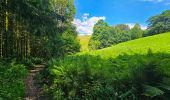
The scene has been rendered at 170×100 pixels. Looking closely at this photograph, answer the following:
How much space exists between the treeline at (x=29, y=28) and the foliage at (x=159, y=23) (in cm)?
6774

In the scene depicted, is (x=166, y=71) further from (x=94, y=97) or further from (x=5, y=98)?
(x=5, y=98)

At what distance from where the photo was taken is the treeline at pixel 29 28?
1922cm

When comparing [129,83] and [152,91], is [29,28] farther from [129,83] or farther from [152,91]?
[152,91]

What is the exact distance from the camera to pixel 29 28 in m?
20.9

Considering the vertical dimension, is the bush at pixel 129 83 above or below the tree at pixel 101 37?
below

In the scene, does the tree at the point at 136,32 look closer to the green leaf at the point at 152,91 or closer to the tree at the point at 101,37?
the tree at the point at 101,37

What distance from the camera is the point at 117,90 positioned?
29.8 feet

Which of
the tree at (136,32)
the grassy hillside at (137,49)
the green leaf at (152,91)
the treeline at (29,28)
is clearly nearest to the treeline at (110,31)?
the tree at (136,32)

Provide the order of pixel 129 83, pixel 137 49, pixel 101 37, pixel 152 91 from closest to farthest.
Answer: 1. pixel 152 91
2. pixel 129 83
3. pixel 137 49
4. pixel 101 37

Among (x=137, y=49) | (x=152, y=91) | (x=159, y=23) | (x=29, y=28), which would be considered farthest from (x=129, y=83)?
(x=159, y=23)

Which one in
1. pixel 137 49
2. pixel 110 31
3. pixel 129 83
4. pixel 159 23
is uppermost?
pixel 159 23

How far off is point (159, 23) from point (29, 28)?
88.7 m

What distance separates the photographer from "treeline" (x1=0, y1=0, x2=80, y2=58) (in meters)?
19.2

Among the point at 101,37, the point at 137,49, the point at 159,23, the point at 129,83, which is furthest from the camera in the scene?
the point at 101,37
